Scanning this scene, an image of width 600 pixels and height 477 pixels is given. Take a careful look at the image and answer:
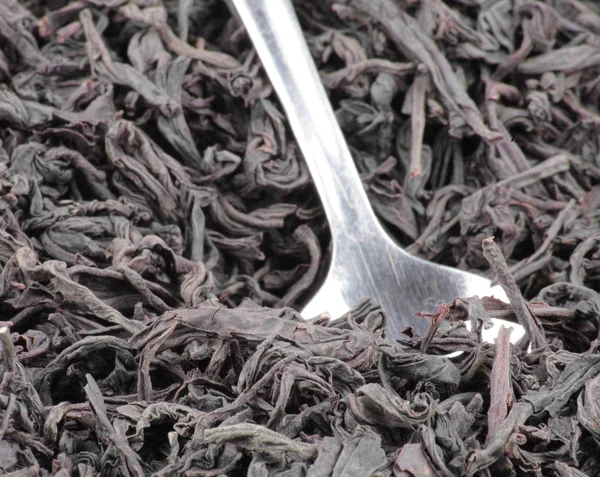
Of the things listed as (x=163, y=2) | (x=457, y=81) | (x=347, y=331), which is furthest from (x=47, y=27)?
(x=347, y=331)

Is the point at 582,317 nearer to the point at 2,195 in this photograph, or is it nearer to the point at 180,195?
the point at 180,195

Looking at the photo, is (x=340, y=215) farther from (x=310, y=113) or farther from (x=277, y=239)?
(x=310, y=113)

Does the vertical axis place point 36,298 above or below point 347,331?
above

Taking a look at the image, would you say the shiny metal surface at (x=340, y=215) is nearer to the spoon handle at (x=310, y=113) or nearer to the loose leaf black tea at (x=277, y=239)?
the spoon handle at (x=310, y=113)

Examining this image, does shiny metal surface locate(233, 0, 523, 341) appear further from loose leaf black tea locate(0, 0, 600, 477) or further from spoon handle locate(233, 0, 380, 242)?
loose leaf black tea locate(0, 0, 600, 477)

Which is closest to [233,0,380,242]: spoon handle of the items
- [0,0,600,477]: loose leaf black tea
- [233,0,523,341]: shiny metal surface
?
[233,0,523,341]: shiny metal surface

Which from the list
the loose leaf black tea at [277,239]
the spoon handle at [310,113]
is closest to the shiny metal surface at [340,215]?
the spoon handle at [310,113]

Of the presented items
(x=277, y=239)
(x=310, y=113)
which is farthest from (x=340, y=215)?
(x=310, y=113)
